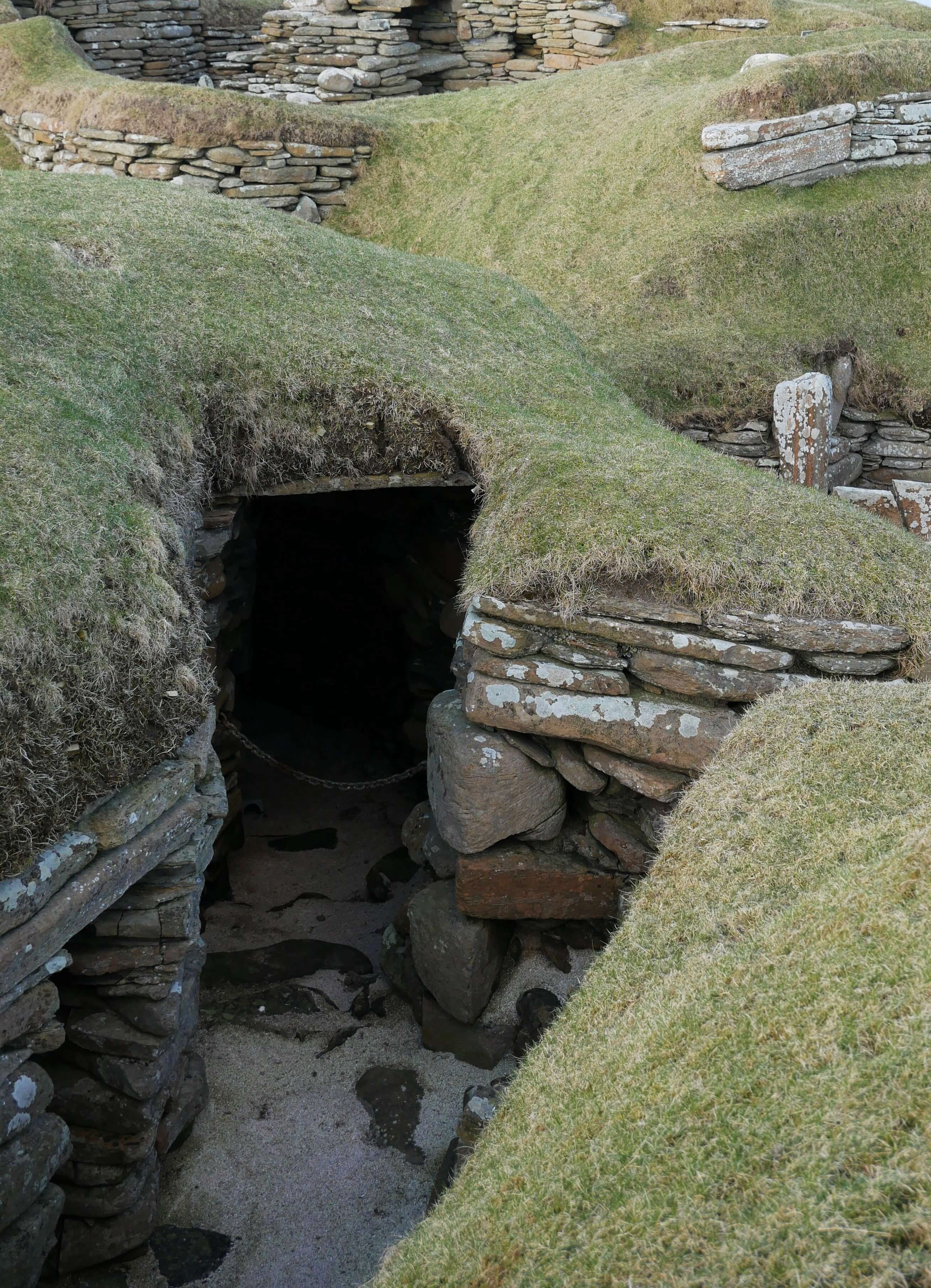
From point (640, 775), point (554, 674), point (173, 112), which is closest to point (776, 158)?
point (173, 112)

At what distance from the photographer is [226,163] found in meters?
15.9

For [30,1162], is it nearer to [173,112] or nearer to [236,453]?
[236,453]

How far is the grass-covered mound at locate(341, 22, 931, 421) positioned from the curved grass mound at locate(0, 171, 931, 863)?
3234 millimetres

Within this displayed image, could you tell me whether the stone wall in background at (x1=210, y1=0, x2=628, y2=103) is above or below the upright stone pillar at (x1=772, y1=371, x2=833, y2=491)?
above

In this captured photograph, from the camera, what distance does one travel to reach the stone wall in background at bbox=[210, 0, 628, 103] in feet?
63.9

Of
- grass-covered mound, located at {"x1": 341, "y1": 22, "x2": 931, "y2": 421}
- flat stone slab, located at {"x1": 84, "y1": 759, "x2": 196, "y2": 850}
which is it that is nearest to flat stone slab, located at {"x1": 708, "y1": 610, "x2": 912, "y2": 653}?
flat stone slab, located at {"x1": 84, "y1": 759, "x2": 196, "y2": 850}

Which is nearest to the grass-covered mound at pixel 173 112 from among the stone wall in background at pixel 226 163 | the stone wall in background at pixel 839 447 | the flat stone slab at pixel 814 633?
the stone wall in background at pixel 226 163

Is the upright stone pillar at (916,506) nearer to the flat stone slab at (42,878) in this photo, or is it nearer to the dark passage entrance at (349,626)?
the dark passage entrance at (349,626)

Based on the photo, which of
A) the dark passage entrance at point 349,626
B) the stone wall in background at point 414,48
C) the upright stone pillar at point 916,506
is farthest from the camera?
the stone wall in background at point 414,48

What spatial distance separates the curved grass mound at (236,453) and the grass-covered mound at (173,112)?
6.19 m

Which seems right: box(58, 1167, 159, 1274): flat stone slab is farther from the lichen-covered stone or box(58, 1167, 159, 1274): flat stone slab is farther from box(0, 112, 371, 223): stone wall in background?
box(0, 112, 371, 223): stone wall in background

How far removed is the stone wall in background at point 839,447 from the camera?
11.6m

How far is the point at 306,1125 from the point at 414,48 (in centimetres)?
1912

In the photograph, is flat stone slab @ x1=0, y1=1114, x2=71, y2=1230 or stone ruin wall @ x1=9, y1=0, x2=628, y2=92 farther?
stone ruin wall @ x1=9, y1=0, x2=628, y2=92
